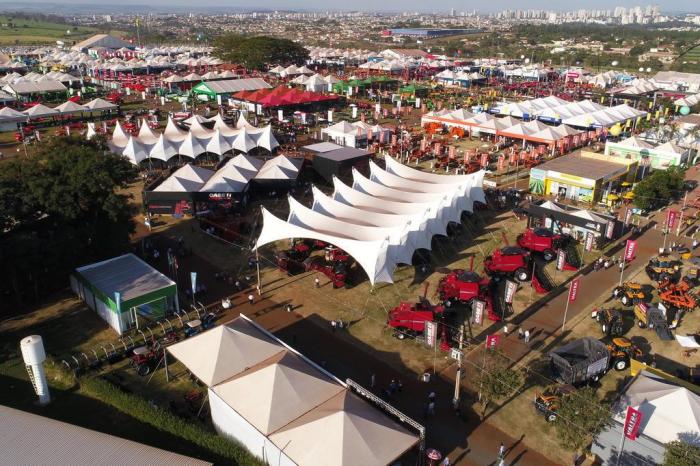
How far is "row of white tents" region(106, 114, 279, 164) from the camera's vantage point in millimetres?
30953

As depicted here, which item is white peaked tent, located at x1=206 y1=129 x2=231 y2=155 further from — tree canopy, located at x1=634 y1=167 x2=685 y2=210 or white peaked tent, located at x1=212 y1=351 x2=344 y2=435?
tree canopy, located at x1=634 y1=167 x2=685 y2=210

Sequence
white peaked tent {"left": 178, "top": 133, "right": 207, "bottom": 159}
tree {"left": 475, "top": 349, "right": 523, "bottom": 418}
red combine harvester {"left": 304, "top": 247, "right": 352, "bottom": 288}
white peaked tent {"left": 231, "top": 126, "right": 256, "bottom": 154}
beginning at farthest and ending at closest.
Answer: white peaked tent {"left": 231, "top": 126, "right": 256, "bottom": 154} < white peaked tent {"left": 178, "top": 133, "right": 207, "bottom": 159} < red combine harvester {"left": 304, "top": 247, "right": 352, "bottom": 288} < tree {"left": 475, "top": 349, "right": 523, "bottom": 418}

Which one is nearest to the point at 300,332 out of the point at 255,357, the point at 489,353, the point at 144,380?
the point at 255,357

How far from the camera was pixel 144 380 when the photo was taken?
13.5 metres

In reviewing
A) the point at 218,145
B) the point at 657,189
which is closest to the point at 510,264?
the point at 657,189

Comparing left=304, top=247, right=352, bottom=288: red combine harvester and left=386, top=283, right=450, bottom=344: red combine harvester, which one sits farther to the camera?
left=304, top=247, right=352, bottom=288: red combine harvester

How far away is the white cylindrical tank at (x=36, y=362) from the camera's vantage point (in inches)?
478

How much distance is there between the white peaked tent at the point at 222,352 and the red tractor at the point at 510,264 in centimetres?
915

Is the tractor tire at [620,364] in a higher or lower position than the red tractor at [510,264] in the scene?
lower

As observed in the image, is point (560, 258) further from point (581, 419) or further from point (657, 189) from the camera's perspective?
point (657, 189)

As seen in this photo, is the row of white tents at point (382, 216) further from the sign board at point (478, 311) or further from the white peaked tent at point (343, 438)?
the white peaked tent at point (343, 438)

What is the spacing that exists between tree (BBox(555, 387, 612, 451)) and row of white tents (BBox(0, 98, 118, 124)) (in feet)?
148

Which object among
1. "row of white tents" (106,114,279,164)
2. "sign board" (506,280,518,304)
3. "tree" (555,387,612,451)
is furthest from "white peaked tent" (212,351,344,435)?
"row of white tents" (106,114,279,164)

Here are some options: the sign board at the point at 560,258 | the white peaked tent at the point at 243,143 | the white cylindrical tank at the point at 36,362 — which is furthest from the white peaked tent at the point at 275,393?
the white peaked tent at the point at 243,143
